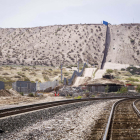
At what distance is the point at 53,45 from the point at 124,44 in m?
36.8

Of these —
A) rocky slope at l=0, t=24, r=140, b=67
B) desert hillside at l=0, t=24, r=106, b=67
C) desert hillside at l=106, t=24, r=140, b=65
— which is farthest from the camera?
desert hillside at l=106, t=24, r=140, b=65

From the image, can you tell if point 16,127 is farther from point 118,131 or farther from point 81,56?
point 81,56

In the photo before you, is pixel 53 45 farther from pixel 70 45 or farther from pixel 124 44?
pixel 124 44

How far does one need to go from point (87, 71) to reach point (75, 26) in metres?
70.0

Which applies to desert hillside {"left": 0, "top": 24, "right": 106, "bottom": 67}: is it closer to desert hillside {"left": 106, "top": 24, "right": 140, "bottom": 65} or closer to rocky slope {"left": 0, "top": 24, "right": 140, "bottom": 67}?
rocky slope {"left": 0, "top": 24, "right": 140, "bottom": 67}

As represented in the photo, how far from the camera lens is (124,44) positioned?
12588 centimetres

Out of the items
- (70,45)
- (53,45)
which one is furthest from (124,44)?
(53,45)

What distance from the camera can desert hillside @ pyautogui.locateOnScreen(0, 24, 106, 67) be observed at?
113438mm

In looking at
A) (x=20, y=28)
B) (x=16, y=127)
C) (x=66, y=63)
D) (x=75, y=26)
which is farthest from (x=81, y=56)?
(x=16, y=127)

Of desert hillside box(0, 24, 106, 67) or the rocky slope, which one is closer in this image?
desert hillside box(0, 24, 106, 67)

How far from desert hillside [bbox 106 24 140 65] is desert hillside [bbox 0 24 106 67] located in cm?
481

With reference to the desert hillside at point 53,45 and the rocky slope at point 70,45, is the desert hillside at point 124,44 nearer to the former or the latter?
the rocky slope at point 70,45

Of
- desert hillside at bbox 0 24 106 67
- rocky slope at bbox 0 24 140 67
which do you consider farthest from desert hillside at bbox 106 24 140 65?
desert hillside at bbox 0 24 106 67

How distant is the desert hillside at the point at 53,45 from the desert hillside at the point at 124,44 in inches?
189
